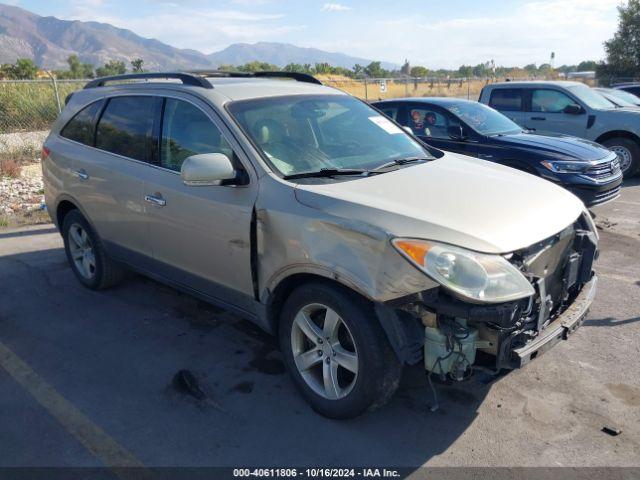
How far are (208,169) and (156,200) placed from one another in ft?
3.03

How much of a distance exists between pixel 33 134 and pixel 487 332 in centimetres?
1361

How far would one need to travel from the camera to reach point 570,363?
377cm

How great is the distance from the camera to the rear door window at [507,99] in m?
10.5

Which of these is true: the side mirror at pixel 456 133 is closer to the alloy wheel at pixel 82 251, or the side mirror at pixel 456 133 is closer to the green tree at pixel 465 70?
the alloy wheel at pixel 82 251

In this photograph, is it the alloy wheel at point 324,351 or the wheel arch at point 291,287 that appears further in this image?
the alloy wheel at point 324,351

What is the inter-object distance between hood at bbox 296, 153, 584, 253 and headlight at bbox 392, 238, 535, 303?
0.05 metres

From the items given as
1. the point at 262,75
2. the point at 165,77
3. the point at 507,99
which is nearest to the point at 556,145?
the point at 507,99

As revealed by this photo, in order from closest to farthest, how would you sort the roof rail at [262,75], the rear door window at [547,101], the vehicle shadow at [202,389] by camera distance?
1. the vehicle shadow at [202,389]
2. the roof rail at [262,75]
3. the rear door window at [547,101]

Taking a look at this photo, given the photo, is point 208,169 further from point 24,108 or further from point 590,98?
point 24,108

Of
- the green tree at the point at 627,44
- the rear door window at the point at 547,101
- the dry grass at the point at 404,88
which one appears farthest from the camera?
the green tree at the point at 627,44

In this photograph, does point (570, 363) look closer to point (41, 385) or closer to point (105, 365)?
point (105, 365)

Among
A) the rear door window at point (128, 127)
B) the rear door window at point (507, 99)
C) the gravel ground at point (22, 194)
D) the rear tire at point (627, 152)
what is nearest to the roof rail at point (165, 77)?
the rear door window at point (128, 127)

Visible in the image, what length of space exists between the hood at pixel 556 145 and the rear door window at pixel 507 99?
313 centimetres

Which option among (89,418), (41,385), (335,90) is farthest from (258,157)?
(41,385)
